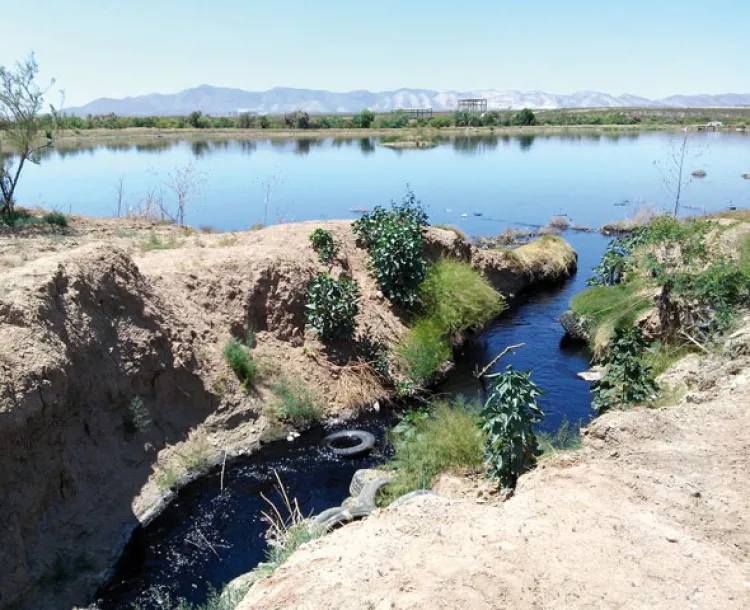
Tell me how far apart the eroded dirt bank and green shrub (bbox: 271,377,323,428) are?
0.31 m

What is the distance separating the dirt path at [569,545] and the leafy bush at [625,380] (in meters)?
3.02

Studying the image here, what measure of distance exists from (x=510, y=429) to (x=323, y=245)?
9861mm

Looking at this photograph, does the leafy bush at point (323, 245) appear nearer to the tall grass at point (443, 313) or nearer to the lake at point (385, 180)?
the tall grass at point (443, 313)

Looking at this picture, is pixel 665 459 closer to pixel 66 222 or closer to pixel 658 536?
pixel 658 536

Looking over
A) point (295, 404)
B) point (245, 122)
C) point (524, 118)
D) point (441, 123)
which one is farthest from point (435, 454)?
point (524, 118)

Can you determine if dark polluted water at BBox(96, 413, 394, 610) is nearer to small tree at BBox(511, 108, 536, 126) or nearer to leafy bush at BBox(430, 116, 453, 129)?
leafy bush at BBox(430, 116, 453, 129)

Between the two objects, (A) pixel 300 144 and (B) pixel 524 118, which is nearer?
(A) pixel 300 144

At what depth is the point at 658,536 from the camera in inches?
263

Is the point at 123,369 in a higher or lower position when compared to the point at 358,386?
higher

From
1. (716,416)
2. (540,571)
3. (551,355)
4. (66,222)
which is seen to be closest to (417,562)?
(540,571)

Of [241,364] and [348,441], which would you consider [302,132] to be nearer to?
[241,364]

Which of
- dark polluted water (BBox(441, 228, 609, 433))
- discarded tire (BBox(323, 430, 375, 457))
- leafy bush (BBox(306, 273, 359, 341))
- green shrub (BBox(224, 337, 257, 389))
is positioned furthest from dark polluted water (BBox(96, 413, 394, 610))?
dark polluted water (BBox(441, 228, 609, 433))

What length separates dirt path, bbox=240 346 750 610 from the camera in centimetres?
584

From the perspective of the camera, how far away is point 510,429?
373 inches
